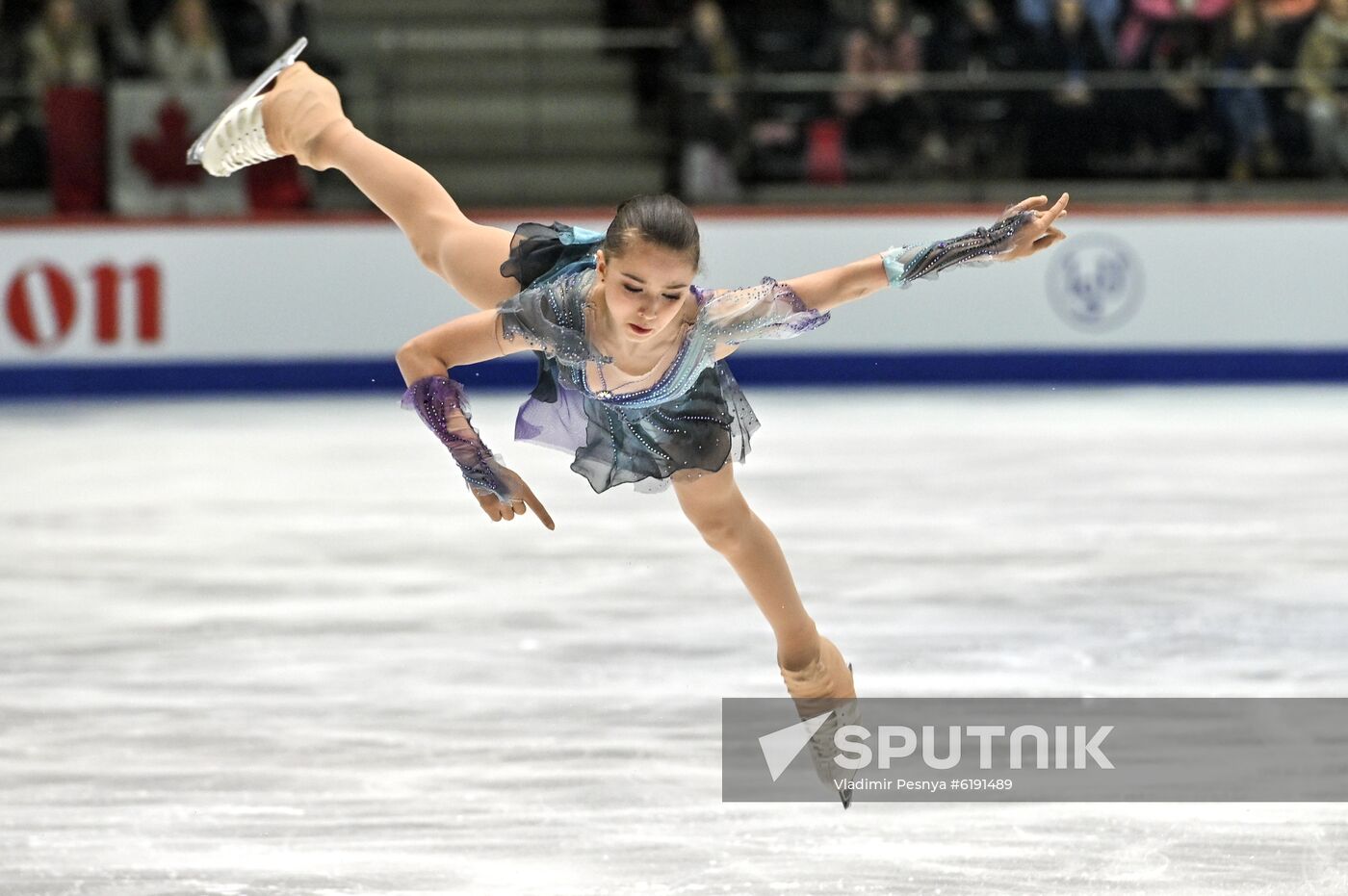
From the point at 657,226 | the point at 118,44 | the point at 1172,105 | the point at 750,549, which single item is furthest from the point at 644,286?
the point at 118,44

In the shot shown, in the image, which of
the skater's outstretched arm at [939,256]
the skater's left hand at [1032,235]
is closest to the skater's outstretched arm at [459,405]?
the skater's outstretched arm at [939,256]

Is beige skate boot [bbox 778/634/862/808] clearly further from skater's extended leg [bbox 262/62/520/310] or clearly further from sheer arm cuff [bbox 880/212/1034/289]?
skater's extended leg [bbox 262/62/520/310]

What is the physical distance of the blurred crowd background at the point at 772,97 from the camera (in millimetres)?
9172

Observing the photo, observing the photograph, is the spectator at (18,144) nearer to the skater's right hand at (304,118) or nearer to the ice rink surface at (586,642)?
the ice rink surface at (586,642)

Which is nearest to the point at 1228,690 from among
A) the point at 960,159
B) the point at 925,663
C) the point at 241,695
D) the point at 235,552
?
the point at 925,663

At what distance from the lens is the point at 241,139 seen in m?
3.85

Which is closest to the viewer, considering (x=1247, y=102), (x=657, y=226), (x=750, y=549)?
(x=657, y=226)

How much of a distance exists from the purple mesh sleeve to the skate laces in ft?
3.70

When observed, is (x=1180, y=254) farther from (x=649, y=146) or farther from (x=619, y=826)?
(x=619, y=826)

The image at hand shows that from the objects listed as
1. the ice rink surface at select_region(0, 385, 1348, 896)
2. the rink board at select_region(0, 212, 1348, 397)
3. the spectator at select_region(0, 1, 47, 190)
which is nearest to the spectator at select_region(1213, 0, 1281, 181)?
the rink board at select_region(0, 212, 1348, 397)

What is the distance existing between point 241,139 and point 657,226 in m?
1.34

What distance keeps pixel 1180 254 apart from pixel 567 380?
21.9 ft

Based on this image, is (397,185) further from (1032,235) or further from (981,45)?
(981,45)

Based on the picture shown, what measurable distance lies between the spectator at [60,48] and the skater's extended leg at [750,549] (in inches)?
274
